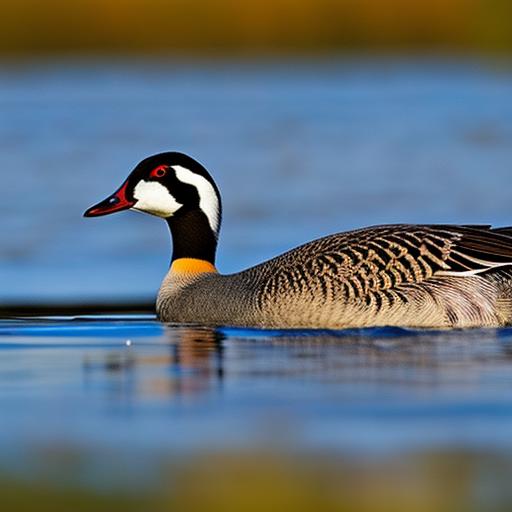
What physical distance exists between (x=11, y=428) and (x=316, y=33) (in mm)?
38048

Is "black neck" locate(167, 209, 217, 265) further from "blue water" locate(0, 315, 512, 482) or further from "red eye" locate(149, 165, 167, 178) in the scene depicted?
"blue water" locate(0, 315, 512, 482)

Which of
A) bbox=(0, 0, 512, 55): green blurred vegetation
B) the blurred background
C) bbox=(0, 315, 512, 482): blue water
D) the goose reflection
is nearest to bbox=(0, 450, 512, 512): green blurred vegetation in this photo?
the blurred background

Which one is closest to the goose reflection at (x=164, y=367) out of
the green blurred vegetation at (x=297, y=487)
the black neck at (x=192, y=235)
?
the black neck at (x=192, y=235)

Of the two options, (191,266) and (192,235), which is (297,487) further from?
(192,235)

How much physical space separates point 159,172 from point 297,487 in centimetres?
565

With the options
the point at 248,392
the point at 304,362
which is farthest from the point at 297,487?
the point at 304,362

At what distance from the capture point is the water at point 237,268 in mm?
7887

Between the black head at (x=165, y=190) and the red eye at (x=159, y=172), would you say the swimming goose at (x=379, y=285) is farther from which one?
the red eye at (x=159, y=172)

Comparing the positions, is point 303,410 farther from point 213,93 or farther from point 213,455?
point 213,93

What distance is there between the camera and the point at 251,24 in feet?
146

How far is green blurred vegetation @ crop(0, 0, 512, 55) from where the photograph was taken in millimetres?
41375

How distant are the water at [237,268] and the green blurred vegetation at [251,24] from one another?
308cm

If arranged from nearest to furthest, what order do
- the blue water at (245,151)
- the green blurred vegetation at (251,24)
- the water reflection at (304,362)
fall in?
1. the water reflection at (304,362)
2. the blue water at (245,151)
3. the green blurred vegetation at (251,24)

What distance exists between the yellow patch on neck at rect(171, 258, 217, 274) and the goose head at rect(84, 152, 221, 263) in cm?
5
